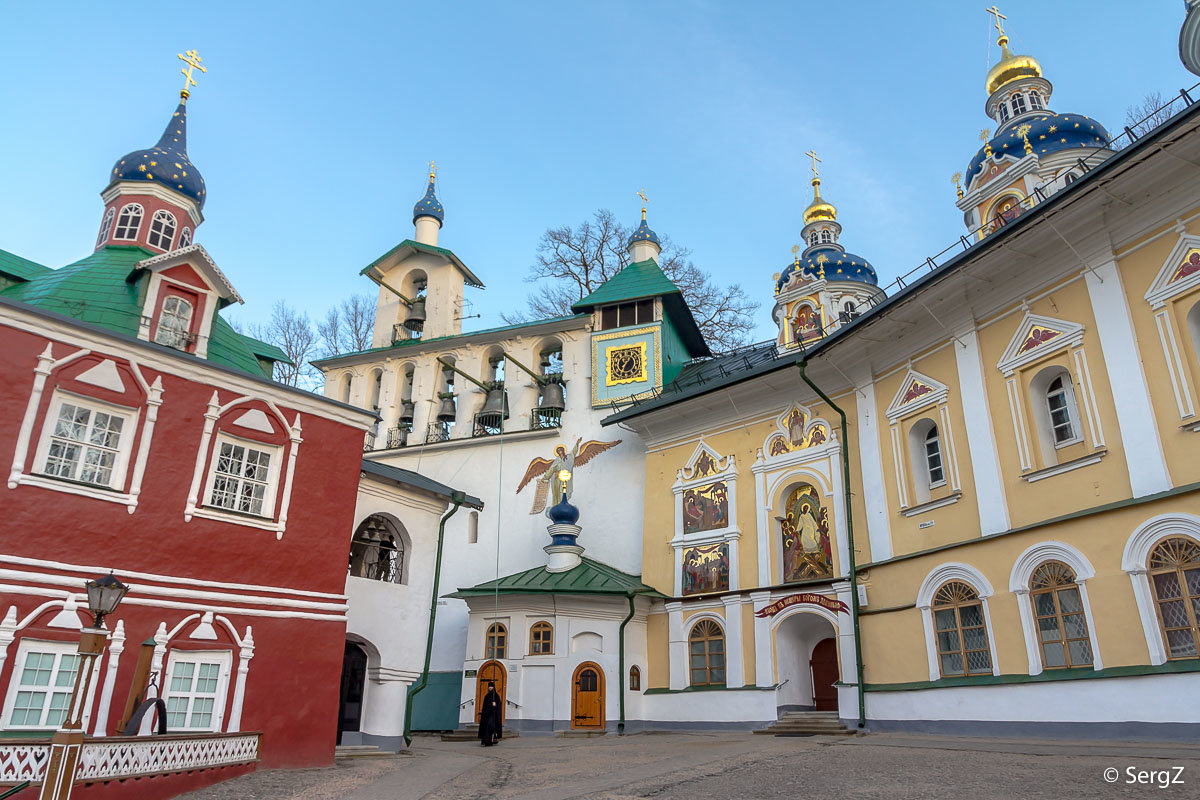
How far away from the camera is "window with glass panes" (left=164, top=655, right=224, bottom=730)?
10609mm

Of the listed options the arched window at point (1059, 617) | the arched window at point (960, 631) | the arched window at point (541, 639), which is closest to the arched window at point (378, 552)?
the arched window at point (541, 639)

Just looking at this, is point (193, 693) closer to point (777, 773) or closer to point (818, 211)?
point (777, 773)

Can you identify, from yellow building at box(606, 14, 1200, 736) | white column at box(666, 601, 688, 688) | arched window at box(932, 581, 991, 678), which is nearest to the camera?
yellow building at box(606, 14, 1200, 736)

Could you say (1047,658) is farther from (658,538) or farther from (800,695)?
(658,538)

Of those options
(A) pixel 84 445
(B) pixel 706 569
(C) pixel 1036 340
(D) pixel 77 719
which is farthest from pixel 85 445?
(C) pixel 1036 340

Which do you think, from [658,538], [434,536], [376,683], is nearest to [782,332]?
[658,538]

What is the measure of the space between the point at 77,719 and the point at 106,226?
10862 millimetres

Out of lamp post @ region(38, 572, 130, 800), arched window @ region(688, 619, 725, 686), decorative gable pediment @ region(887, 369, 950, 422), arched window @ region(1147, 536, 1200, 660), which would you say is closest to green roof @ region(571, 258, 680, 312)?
decorative gable pediment @ region(887, 369, 950, 422)

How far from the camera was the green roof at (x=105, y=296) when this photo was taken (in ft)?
40.7

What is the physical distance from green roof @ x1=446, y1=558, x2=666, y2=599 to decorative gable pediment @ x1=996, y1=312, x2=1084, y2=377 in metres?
9.44

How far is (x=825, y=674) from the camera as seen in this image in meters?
17.4

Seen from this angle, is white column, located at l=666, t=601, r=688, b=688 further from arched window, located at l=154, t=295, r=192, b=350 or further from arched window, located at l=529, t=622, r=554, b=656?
arched window, located at l=154, t=295, r=192, b=350

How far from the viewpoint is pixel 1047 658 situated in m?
11.8

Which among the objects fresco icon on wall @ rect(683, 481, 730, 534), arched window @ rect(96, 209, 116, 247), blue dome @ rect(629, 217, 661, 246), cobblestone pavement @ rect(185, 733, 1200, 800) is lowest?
cobblestone pavement @ rect(185, 733, 1200, 800)
